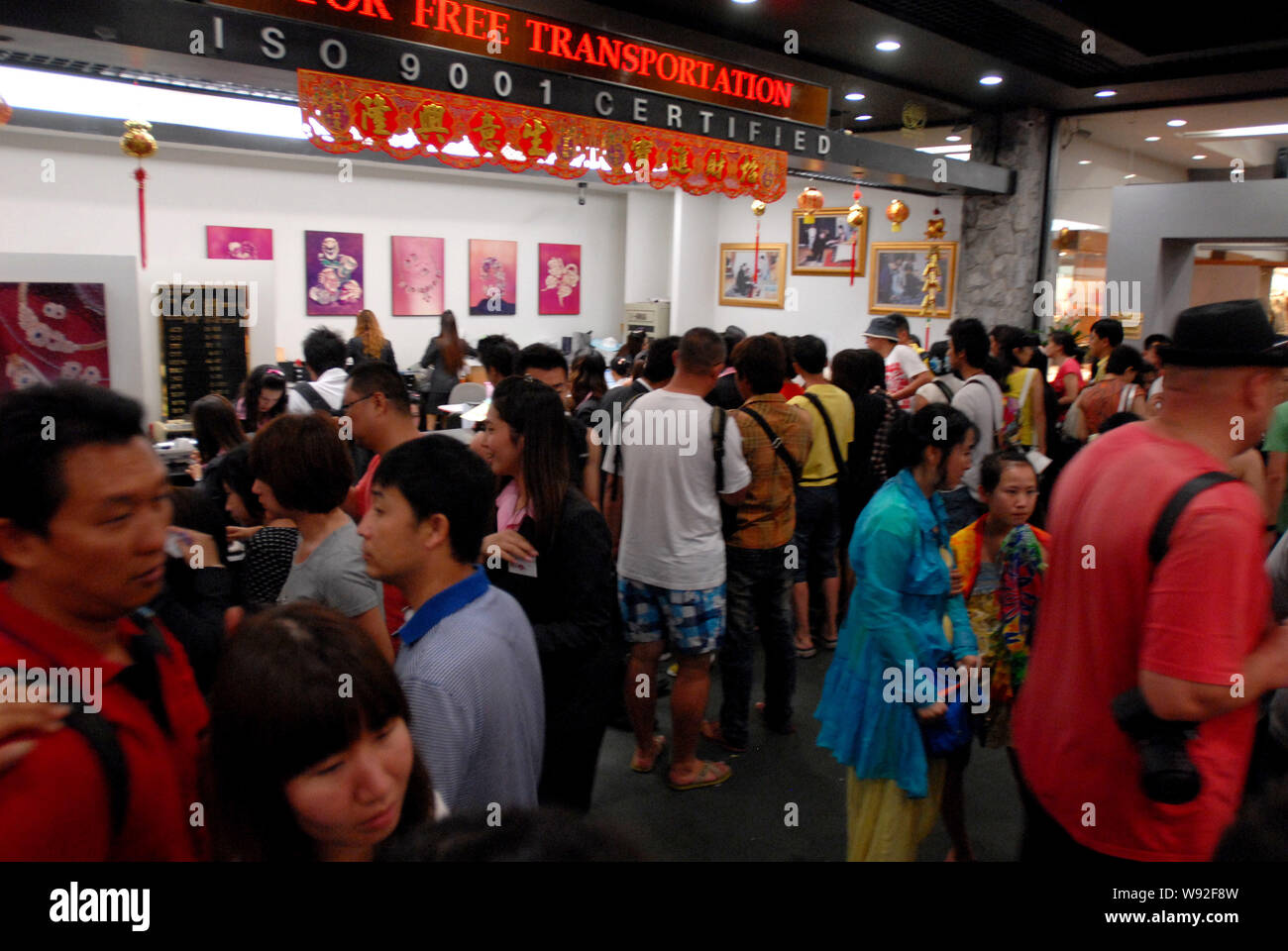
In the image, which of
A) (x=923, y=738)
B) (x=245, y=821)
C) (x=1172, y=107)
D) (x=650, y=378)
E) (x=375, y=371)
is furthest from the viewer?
(x=1172, y=107)

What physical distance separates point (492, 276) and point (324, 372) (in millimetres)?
6984

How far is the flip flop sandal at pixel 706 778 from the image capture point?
3.34m

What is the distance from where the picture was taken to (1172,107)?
819 cm

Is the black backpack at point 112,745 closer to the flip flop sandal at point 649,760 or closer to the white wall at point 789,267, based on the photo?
the flip flop sandal at point 649,760

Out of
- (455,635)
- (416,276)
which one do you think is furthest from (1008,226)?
(455,635)

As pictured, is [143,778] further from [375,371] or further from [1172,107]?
[1172,107]

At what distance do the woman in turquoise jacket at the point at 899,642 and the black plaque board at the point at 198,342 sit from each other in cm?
544

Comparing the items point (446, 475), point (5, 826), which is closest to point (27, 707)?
point (5, 826)

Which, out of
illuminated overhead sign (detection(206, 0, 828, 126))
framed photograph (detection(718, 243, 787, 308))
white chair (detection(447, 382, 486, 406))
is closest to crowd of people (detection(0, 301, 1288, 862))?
illuminated overhead sign (detection(206, 0, 828, 126))

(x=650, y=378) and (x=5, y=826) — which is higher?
(x=650, y=378)

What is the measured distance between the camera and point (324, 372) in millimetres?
5062

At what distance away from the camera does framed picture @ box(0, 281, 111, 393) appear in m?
5.07

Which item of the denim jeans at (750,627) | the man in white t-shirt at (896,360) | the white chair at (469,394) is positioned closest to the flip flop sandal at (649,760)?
the denim jeans at (750,627)
